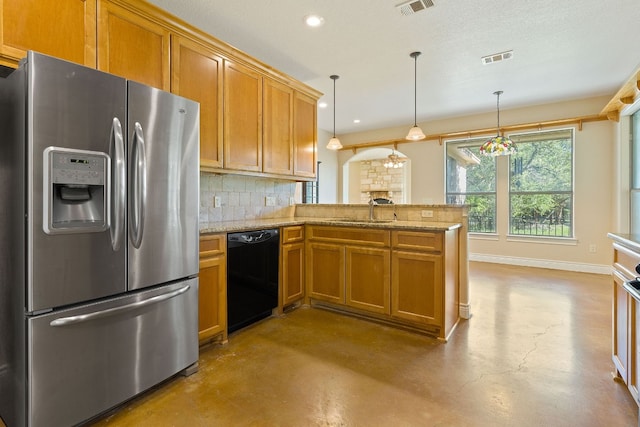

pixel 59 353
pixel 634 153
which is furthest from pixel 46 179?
pixel 634 153

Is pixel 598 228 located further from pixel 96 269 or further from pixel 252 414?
pixel 96 269

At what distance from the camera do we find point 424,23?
2.95 m

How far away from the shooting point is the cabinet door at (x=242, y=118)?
9.48 ft

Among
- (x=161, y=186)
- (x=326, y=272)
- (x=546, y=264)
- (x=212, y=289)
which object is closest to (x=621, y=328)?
(x=326, y=272)

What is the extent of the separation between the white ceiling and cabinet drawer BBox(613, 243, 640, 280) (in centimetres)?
211

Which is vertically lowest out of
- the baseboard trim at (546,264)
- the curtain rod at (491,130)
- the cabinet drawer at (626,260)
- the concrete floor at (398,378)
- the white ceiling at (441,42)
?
the concrete floor at (398,378)

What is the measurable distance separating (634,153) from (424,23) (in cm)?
379

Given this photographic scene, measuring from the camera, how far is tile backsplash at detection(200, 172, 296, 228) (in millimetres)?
3135

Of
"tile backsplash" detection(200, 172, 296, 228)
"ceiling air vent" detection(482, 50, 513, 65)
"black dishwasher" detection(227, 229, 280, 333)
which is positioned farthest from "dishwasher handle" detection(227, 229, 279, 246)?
"ceiling air vent" detection(482, 50, 513, 65)

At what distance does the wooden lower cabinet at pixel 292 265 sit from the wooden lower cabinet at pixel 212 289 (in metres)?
0.76

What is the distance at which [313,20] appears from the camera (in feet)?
9.39

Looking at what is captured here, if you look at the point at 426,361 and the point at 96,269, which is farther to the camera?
the point at 426,361

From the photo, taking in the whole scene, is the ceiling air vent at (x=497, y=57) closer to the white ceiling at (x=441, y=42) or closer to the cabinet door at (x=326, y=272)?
the white ceiling at (x=441, y=42)

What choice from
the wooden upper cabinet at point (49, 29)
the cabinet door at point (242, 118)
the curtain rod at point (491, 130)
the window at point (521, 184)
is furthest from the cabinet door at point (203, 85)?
the window at point (521, 184)
